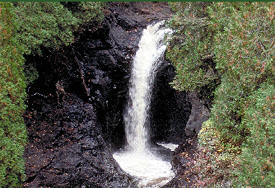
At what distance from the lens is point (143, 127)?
14.0m

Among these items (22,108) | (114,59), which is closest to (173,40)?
(114,59)

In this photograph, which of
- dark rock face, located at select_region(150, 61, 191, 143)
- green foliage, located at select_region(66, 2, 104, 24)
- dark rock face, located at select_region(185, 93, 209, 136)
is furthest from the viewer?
dark rock face, located at select_region(150, 61, 191, 143)

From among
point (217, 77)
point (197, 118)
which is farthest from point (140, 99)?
point (217, 77)

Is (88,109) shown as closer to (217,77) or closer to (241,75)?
(217,77)

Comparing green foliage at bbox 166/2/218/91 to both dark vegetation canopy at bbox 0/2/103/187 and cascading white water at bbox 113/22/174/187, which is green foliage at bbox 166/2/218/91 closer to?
cascading white water at bbox 113/22/174/187

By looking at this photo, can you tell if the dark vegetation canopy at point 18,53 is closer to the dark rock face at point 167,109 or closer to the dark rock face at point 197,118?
the dark rock face at point 167,109

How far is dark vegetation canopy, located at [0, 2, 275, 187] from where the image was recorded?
18.4 ft

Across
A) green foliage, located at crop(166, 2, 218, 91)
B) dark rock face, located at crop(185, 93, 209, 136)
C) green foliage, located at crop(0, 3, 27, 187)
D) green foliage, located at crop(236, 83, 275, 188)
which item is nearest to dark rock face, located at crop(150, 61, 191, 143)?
dark rock face, located at crop(185, 93, 209, 136)

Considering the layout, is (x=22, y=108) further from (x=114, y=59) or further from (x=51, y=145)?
(x=114, y=59)

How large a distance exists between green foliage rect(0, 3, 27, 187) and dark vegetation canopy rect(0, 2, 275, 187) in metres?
0.02

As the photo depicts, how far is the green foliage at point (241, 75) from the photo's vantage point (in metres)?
5.30

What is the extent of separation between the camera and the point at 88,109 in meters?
11.7

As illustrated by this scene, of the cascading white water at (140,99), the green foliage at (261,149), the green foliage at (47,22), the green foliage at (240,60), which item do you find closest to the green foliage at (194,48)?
the green foliage at (240,60)

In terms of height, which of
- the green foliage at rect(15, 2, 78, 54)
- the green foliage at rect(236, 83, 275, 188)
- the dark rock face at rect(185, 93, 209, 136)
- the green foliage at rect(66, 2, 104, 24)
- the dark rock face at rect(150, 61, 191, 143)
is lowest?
the green foliage at rect(236, 83, 275, 188)
